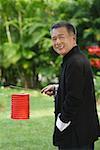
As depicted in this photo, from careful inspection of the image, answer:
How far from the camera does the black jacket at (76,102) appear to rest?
129 inches

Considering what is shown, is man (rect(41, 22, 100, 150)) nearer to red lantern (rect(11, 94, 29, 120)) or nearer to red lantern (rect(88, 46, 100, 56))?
red lantern (rect(11, 94, 29, 120))

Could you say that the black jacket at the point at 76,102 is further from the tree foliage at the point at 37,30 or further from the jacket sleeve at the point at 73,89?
the tree foliage at the point at 37,30

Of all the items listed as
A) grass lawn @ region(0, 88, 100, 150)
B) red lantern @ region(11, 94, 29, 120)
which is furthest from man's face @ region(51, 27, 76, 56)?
grass lawn @ region(0, 88, 100, 150)

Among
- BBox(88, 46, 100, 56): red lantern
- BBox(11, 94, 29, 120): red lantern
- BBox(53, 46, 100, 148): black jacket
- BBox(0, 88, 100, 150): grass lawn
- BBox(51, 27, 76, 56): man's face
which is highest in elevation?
BBox(51, 27, 76, 56): man's face

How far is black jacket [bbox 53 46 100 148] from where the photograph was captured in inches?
129

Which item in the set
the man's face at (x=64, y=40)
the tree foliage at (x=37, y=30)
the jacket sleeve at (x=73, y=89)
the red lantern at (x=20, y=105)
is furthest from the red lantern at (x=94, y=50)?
the jacket sleeve at (x=73, y=89)

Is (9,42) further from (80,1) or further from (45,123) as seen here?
(45,123)

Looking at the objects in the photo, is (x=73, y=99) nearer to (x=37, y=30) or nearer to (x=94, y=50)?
(x=94, y=50)

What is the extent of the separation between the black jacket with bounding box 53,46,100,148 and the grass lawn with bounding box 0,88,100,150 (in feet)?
8.97

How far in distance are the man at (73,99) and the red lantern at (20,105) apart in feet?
2.97

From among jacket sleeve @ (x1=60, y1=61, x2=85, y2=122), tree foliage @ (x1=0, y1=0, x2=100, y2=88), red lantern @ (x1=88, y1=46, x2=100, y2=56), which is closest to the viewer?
jacket sleeve @ (x1=60, y1=61, x2=85, y2=122)

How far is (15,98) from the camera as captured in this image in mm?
4281

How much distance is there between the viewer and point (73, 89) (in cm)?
327

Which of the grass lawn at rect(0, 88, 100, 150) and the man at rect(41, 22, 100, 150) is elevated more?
the man at rect(41, 22, 100, 150)
